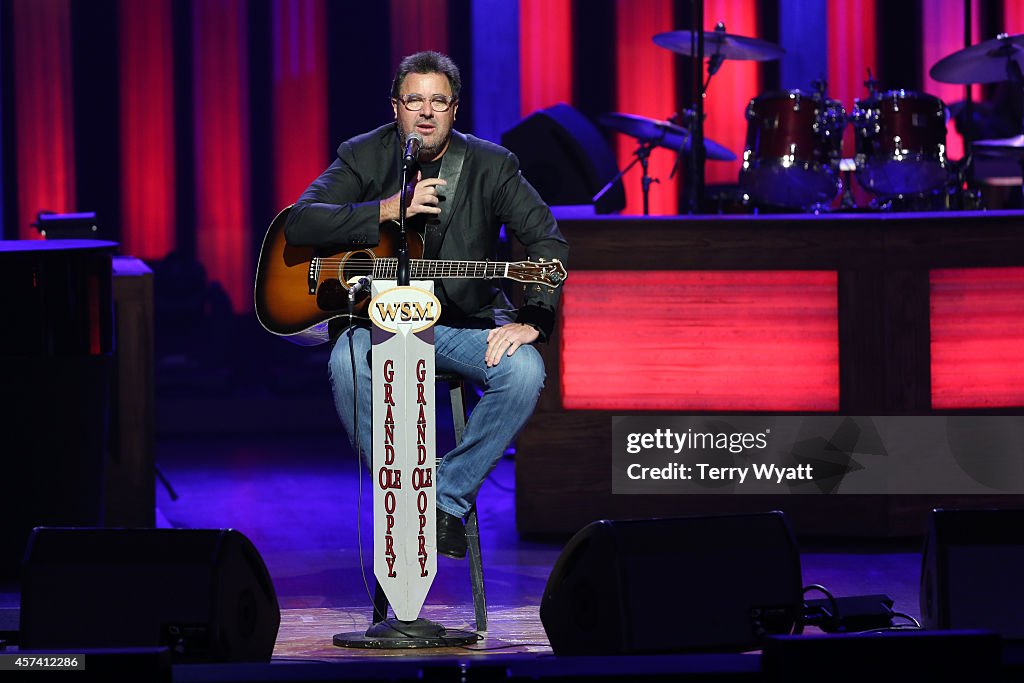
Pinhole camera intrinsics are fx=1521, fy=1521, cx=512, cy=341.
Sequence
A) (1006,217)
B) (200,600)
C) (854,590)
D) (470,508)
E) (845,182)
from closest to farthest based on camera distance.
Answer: (200,600)
(470,508)
(854,590)
(1006,217)
(845,182)

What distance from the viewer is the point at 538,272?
3.64 m

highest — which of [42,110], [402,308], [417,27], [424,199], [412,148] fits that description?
[417,27]

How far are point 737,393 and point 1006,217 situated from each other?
44.0 inches

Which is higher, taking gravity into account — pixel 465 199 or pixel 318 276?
pixel 465 199

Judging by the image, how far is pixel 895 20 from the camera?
9711 mm

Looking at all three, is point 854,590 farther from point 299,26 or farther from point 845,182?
point 299,26

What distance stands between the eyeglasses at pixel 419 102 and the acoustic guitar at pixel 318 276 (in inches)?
11.4

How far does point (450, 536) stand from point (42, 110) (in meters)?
6.09

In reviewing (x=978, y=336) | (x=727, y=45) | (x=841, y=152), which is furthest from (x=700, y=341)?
(x=727, y=45)

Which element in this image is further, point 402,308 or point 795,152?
point 795,152

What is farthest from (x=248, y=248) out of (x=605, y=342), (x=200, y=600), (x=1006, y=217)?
(x=200, y=600)

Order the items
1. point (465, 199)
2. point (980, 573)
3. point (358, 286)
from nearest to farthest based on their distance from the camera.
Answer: point (980, 573) → point (358, 286) → point (465, 199)

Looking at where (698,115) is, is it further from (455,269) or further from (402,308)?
(402,308)

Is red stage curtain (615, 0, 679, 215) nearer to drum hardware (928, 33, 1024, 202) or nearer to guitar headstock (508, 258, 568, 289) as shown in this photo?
drum hardware (928, 33, 1024, 202)
